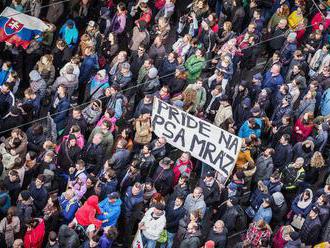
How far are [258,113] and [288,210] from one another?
1979mm

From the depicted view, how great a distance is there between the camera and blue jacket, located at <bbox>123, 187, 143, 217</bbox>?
1580cm

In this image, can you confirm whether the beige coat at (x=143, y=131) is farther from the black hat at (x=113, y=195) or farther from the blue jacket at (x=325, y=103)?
the blue jacket at (x=325, y=103)

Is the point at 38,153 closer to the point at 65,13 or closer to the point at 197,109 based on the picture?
the point at 197,109

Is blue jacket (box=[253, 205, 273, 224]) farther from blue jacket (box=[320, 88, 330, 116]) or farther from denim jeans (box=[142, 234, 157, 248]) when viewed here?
blue jacket (box=[320, 88, 330, 116])

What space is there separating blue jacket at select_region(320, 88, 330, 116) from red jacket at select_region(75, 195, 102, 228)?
593 cm

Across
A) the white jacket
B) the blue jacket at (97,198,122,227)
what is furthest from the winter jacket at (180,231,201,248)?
the blue jacket at (97,198,122,227)

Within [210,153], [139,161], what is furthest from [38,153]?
[210,153]

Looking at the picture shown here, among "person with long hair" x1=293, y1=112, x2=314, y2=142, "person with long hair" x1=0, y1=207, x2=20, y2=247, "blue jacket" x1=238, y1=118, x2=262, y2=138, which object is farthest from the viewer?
"person with long hair" x1=293, y1=112, x2=314, y2=142

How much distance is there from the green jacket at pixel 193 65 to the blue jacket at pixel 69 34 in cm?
233

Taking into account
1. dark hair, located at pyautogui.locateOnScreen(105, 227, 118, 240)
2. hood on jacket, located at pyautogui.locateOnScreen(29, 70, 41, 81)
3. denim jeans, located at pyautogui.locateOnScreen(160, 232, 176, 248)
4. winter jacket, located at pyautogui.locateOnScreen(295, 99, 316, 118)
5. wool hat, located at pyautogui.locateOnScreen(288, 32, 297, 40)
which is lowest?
denim jeans, located at pyautogui.locateOnScreen(160, 232, 176, 248)

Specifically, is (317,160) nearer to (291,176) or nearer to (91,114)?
(291,176)

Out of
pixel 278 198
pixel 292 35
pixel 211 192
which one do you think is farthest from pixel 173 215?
pixel 292 35

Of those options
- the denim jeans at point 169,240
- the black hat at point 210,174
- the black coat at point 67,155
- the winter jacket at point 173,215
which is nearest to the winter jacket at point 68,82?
the black coat at point 67,155

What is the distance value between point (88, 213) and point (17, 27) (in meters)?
4.88
